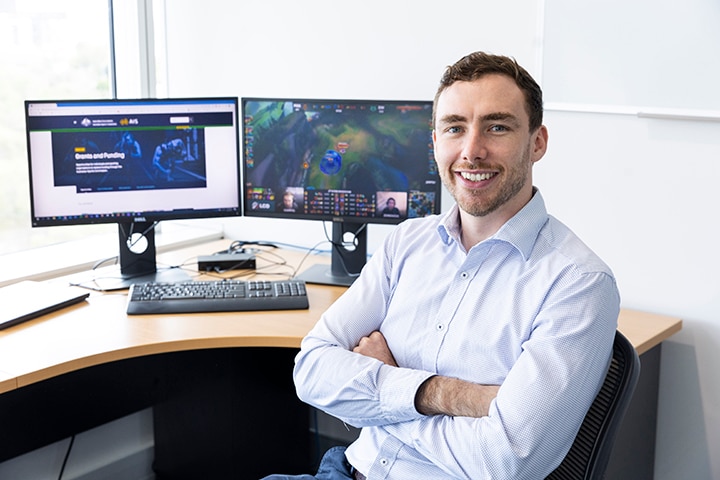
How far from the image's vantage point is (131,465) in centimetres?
301

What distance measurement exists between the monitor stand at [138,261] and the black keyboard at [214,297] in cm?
17

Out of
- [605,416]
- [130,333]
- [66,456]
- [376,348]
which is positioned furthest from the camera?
[66,456]

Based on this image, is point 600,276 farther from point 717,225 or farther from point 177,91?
point 177,91

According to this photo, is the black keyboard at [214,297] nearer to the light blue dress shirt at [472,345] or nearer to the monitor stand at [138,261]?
the monitor stand at [138,261]

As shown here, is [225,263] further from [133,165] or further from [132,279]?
[133,165]

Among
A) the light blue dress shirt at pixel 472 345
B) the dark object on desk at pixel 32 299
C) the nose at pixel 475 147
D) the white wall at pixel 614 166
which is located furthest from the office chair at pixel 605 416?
the dark object on desk at pixel 32 299

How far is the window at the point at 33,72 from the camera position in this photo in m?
2.87

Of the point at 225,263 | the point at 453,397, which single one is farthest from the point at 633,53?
the point at 225,263

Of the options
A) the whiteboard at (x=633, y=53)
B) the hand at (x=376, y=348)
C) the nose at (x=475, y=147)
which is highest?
the whiteboard at (x=633, y=53)

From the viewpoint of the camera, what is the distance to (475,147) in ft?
Answer: 5.50

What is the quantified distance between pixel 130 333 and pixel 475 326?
906 mm

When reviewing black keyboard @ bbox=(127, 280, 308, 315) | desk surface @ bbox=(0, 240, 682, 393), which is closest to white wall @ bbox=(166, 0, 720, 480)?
desk surface @ bbox=(0, 240, 682, 393)

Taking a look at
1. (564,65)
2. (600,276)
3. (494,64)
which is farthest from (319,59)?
(600,276)

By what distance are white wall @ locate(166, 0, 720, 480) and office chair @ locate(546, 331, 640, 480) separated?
946 mm
